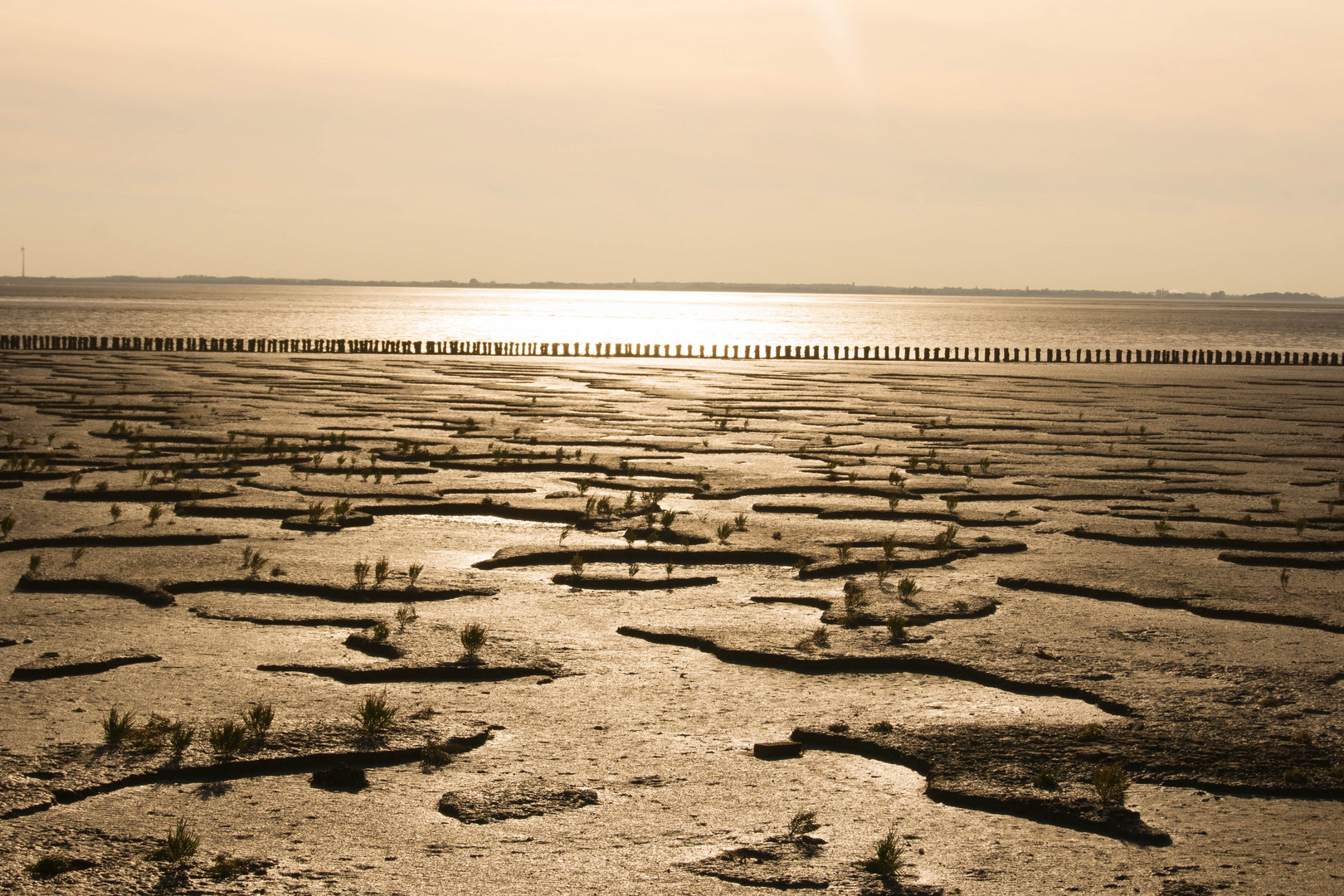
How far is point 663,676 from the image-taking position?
263 inches

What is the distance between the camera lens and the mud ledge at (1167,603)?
8.06 m

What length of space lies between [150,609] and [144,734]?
9.04 ft

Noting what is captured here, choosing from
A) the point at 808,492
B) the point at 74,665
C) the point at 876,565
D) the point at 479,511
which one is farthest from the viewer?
the point at 808,492

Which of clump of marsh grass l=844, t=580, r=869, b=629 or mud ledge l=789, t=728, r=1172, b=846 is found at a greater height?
clump of marsh grass l=844, t=580, r=869, b=629

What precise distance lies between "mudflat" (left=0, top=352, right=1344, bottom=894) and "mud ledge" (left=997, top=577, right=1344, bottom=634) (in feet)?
0.11

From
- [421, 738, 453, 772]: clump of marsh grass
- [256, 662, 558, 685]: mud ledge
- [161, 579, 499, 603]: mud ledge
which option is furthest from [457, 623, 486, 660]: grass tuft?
[421, 738, 453, 772]: clump of marsh grass

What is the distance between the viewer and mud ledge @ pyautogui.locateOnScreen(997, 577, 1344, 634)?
806 centimetres

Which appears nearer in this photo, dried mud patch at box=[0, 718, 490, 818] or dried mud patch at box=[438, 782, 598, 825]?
dried mud patch at box=[438, 782, 598, 825]

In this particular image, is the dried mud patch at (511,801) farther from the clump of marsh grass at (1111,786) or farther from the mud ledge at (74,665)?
the mud ledge at (74,665)

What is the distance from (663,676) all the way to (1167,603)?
4.06m

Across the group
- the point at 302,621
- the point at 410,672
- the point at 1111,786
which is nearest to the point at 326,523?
the point at 302,621

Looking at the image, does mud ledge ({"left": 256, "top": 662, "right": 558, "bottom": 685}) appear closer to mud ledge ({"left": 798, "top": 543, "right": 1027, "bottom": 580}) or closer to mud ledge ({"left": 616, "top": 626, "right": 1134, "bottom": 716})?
mud ledge ({"left": 616, "top": 626, "right": 1134, "bottom": 716})

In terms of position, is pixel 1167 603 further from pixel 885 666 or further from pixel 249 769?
pixel 249 769

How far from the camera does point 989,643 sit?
7348 mm
